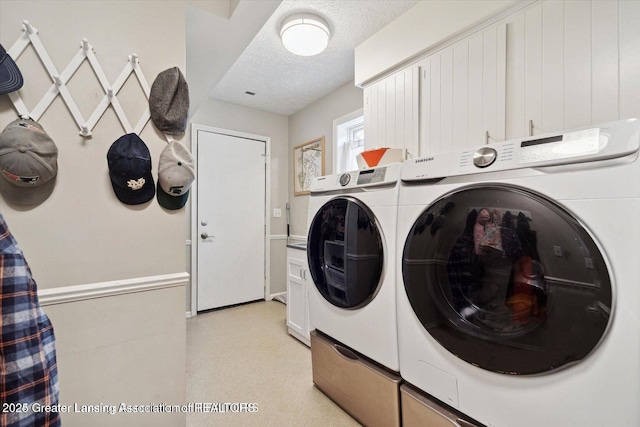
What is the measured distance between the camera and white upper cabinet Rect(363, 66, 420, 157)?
67.3 inches

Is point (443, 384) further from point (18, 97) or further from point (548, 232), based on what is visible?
point (18, 97)

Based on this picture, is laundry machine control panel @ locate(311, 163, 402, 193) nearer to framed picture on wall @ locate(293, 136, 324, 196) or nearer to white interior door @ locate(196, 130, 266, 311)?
framed picture on wall @ locate(293, 136, 324, 196)

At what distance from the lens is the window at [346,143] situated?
2791 mm

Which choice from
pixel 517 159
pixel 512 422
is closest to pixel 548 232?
pixel 517 159

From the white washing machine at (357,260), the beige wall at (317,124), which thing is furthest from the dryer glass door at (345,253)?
the beige wall at (317,124)

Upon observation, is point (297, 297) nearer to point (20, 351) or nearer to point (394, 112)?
point (394, 112)

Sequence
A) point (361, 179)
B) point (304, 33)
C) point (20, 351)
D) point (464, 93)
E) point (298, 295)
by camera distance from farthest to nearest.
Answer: point (298, 295) → point (304, 33) → point (464, 93) → point (361, 179) → point (20, 351)

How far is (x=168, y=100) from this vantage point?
1.14 meters

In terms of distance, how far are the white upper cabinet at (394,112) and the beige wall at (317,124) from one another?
682 millimetres

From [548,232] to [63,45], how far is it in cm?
179

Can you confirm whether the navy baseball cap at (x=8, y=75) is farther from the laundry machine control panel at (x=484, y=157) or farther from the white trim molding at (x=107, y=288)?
the laundry machine control panel at (x=484, y=157)

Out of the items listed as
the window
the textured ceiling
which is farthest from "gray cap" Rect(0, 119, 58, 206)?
the window

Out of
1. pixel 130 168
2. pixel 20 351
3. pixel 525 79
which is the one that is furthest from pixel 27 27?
pixel 525 79

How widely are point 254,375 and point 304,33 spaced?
241 cm
